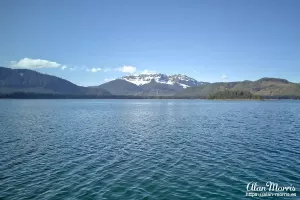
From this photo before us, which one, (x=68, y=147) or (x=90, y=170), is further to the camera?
(x=68, y=147)

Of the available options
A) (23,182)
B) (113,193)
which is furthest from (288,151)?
(23,182)

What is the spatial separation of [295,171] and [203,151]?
39.8 feet

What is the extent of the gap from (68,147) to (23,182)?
50.6 feet

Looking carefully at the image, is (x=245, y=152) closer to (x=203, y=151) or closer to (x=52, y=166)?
(x=203, y=151)

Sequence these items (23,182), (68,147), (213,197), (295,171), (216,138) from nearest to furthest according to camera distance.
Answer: (213,197)
(23,182)
(295,171)
(68,147)
(216,138)

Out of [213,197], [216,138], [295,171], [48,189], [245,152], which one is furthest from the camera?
[216,138]

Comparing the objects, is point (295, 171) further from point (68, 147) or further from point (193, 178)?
point (68, 147)

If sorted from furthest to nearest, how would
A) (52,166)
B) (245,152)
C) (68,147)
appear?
1. (68,147)
2. (245,152)
3. (52,166)

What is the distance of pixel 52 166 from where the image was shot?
28.3 meters

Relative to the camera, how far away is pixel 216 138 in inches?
1820

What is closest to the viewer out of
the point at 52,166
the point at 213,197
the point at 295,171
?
the point at 213,197

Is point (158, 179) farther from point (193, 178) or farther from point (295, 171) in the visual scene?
point (295, 171)

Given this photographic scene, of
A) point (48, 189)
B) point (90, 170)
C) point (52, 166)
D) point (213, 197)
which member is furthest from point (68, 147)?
point (213, 197)

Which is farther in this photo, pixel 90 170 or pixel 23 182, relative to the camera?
pixel 90 170
